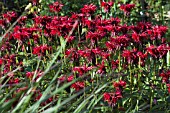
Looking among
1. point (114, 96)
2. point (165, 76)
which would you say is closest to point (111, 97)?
point (114, 96)

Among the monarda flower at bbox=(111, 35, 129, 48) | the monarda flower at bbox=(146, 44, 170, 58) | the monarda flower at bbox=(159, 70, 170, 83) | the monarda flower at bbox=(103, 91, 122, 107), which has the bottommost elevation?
the monarda flower at bbox=(103, 91, 122, 107)

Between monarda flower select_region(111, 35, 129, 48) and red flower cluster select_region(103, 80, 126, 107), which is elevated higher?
monarda flower select_region(111, 35, 129, 48)

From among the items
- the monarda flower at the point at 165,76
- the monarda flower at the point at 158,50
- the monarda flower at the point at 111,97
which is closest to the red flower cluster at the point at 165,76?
the monarda flower at the point at 165,76

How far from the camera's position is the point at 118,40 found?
405cm

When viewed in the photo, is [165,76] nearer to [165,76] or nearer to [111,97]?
[165,76]

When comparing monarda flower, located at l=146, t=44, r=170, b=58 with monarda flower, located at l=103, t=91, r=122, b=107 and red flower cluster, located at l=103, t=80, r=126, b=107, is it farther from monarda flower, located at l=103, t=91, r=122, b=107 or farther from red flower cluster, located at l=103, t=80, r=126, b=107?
monarda flower, located at l=103, t=91, r=122, b=107

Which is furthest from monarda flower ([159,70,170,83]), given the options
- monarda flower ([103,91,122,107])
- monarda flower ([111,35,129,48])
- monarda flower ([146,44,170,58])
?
monarda flower ([103,91,122,107])

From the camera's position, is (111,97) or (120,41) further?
(120,41)

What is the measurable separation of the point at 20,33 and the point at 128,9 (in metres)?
1.10

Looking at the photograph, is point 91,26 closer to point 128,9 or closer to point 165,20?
point 128,9

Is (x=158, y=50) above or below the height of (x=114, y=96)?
A: above

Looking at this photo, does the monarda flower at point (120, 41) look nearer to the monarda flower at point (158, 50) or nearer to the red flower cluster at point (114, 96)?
the monarda flower at point (158, 50)

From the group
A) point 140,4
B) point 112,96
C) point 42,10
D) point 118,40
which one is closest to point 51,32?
point 118,40

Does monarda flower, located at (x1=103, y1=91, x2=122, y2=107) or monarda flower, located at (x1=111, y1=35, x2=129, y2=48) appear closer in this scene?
monarda flower, located at (x1=103, y1=91, x2=122, y2=107)
